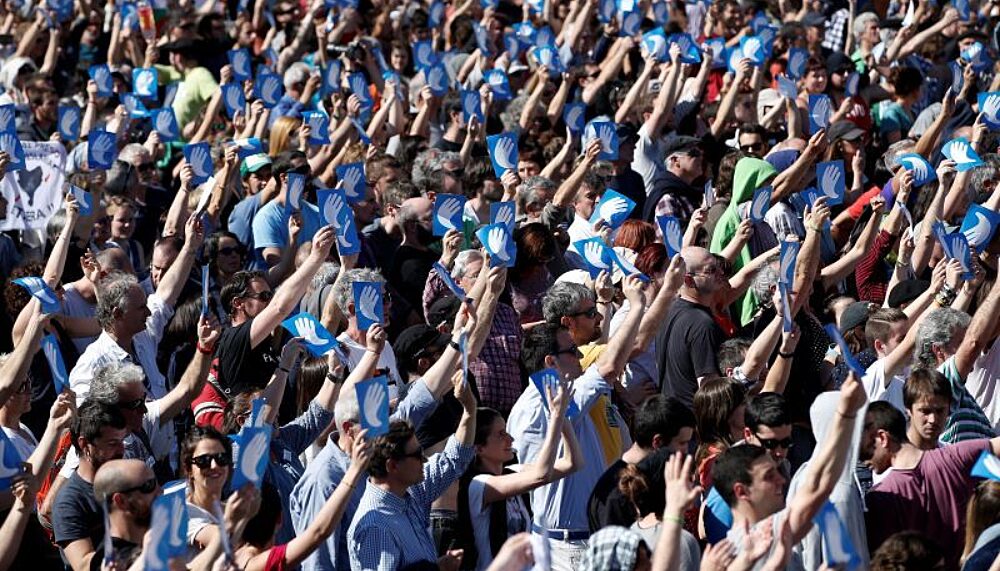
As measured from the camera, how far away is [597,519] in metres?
6.33

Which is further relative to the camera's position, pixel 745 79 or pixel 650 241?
pixel 745 79

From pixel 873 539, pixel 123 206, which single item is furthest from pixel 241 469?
pixel 123 206

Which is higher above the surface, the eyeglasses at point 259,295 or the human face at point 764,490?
the human face at point 764,490

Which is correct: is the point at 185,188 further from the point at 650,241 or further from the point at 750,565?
the point at 750,565

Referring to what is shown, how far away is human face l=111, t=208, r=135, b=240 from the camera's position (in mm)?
9898

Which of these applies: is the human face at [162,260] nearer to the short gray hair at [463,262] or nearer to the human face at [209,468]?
the short gray hair at [463,262]

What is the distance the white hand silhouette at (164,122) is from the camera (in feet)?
38.6

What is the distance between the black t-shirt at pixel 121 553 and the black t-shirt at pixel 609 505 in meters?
1.62

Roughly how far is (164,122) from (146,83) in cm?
119

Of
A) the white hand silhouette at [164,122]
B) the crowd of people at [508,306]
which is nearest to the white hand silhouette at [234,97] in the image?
the crowd of people at [508,306]

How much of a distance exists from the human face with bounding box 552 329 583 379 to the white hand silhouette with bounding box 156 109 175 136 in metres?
5.35

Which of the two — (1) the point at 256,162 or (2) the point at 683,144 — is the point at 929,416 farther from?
(1) the point at 256,162

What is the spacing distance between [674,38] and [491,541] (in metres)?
7.22

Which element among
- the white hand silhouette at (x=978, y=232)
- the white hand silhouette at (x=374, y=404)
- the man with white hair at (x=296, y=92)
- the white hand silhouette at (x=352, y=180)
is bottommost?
the man with white hair at (x=296, y=92)
